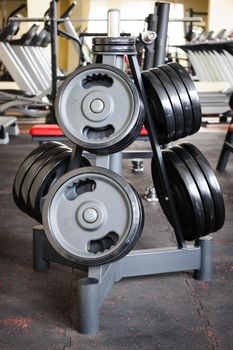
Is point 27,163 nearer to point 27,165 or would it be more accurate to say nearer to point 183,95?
point 27,165

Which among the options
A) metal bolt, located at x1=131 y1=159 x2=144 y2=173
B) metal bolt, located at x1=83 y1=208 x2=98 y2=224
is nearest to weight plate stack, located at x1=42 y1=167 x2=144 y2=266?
metal bolt, located at x1=83 y1=208 x2=98 y2=224

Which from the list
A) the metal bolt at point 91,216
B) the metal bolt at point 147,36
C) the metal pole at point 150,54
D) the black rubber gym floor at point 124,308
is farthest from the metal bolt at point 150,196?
the metal bolt at point 91,216

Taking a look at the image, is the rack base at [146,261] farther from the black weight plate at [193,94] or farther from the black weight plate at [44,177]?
the black weight plate at [193,94]

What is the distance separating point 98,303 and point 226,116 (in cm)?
481

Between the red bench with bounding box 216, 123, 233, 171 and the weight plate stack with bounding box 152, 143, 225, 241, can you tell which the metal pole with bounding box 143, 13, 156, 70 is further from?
the red bench with bounding box 216, 123, 233, 171

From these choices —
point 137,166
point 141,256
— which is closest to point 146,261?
point 141,256

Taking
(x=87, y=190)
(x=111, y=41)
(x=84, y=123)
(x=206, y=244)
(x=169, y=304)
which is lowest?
(x=169, y=304)

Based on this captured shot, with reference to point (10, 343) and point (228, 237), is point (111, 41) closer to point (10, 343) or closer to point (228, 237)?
point (10, 343)

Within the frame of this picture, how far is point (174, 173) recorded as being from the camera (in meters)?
1.68

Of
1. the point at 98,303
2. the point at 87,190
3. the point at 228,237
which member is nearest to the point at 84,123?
the point at 87,190

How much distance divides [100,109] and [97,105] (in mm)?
14

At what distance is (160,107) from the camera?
159 cm

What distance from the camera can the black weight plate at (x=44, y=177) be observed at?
1.67 metres

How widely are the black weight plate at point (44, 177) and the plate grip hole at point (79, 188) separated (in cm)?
18
